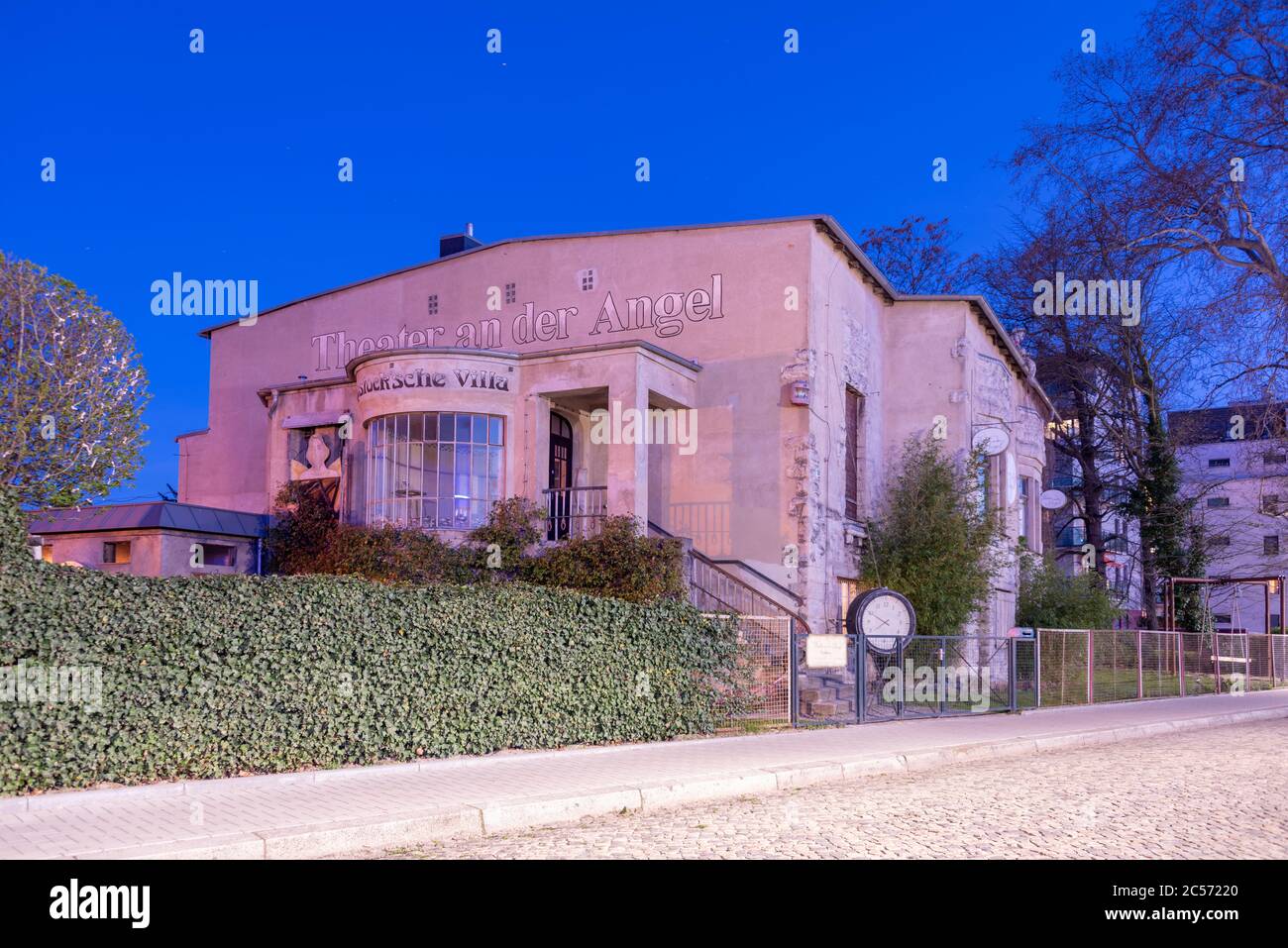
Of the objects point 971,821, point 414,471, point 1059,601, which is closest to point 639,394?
point 414,471

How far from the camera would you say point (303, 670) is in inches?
399

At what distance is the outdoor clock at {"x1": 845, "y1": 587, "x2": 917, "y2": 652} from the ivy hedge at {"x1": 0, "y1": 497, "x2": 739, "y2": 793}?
15.6 ft

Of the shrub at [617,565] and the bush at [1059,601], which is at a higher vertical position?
the shrub at [617,565]

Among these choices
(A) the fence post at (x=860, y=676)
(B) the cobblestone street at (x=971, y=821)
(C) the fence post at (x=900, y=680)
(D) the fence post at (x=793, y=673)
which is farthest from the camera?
(C) the fence post at (x=900, y=680)

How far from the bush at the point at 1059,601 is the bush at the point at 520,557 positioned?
1317cm

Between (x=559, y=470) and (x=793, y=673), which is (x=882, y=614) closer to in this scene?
(x=793, y=673)

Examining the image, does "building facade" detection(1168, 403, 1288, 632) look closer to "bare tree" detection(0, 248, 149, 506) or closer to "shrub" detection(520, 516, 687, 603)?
"shrub" detection(520, 516, 687, 603)

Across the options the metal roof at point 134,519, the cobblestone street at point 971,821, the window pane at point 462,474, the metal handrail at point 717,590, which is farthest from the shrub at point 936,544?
the metal roof at point 134,519

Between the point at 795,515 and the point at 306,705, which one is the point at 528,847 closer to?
the point at 306,705

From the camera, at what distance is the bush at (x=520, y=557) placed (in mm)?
17297

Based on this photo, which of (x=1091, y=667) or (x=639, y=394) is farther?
(x=1091, y=667)

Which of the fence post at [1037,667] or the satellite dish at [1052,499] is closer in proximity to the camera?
the fence post at [1037,667]

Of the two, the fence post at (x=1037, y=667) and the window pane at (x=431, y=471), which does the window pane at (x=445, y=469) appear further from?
the fence post at (x=1037, y=667)

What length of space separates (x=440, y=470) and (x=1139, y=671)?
15447mm
